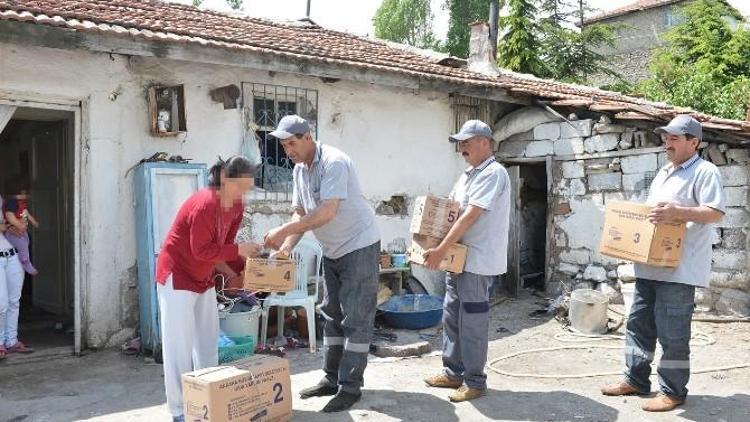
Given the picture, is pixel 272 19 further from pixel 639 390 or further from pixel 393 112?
pixel 639 390

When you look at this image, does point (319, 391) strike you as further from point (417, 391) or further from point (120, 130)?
point (120, 130)

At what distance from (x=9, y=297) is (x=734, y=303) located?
771 centimetres

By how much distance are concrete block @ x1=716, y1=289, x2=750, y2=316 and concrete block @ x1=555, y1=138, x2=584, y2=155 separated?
2.50 m

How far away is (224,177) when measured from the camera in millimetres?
3471

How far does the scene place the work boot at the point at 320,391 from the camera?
431cm

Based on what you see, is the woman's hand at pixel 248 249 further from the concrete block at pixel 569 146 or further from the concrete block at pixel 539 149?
the concrete block at pixel 539 149

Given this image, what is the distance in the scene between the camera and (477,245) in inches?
167

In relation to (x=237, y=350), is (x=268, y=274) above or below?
above

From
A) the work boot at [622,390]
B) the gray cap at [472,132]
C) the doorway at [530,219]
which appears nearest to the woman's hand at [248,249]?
the gray cap at [472,132]

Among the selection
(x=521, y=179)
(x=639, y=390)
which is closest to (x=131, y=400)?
(x=639, y=390)

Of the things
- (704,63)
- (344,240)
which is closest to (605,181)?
(344,240)

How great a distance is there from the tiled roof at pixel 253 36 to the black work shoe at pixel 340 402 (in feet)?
12.1

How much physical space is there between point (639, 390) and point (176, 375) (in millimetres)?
3132

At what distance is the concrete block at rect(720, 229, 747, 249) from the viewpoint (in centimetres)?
720
